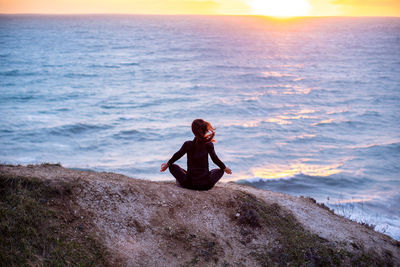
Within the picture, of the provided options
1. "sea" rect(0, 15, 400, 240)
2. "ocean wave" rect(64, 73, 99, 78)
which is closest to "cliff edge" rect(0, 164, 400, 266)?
"sea" rect(0, 15, 400, 240)

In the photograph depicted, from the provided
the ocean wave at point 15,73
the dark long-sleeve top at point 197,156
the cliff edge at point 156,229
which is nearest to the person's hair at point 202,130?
the dark long-sleeve top at point 197,156

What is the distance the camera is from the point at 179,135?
1717cm

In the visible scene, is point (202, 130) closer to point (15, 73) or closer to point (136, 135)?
point (136, 135)

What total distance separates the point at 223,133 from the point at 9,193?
44.9 ft

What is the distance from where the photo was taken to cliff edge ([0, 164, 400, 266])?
4.05m

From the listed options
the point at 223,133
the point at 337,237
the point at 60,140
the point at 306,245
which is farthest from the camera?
the point at 223,133

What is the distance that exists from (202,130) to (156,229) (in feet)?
5.87

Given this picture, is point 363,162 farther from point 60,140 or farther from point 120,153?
point 60,140

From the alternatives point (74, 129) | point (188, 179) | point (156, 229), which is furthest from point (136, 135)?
point (156, 229)

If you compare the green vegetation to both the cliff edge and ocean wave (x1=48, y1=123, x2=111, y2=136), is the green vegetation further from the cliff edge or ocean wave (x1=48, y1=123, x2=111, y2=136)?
ocean wave (x1=48, y1=123, x2=111, y2=136)

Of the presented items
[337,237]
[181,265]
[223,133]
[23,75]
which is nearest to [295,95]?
[223,133]

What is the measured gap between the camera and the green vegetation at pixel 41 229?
374 cm

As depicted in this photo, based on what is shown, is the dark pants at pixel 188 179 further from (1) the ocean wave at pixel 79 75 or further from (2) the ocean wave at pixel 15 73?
(2) the ocean wave at pixel 15 73

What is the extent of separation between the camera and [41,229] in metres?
4.10
